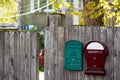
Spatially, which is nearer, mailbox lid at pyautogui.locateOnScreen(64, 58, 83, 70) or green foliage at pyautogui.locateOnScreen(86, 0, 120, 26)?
mailbox lid at pyautogui.locateOnScreen(64, 58, 83, 70)

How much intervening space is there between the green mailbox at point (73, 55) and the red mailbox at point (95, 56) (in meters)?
0.12

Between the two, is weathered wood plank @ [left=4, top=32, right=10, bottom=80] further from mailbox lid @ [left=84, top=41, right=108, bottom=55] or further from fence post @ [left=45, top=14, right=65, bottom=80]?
mailbox lid @ [left=84, top=41, right=108, bottom=55]

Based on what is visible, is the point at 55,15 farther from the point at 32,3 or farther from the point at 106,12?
the point at 32,3

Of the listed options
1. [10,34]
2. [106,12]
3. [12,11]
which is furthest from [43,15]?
[10,34]

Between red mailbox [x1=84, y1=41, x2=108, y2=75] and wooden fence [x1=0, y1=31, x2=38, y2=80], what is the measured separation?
1.02 m

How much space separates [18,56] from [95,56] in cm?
150

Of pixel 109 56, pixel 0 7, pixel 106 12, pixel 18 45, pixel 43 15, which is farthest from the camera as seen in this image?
pixel 0 7

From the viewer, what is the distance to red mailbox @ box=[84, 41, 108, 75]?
19.8ft

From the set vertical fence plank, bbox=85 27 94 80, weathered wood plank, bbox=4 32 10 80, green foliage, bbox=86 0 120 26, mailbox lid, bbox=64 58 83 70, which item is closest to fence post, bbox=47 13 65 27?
vertical fence plank, bbox=85 27 94 80

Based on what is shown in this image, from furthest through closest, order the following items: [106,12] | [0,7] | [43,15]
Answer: [0,7] < [43,15] < [106,12]

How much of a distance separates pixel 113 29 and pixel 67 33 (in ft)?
2.71

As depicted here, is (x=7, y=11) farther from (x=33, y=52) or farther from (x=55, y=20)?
(x=55, y=20)

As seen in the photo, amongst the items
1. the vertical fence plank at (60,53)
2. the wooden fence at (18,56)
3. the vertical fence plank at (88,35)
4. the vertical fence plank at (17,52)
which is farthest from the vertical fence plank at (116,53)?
the vertical fence plank at (17,52)

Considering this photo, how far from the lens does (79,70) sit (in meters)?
6.25
